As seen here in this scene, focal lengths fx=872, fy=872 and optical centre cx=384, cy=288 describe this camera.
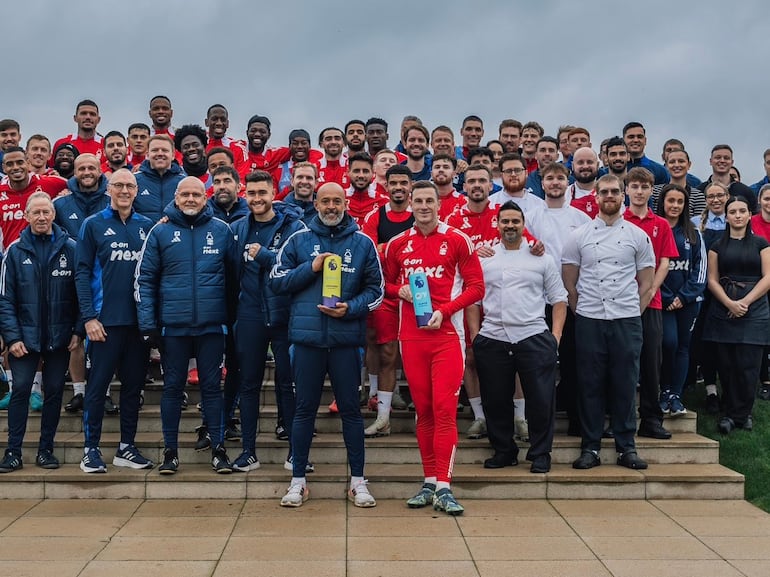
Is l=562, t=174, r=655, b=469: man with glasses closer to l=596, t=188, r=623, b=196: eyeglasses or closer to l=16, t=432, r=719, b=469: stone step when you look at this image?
l=596, t=188, r=623, b=196: eyeglasses

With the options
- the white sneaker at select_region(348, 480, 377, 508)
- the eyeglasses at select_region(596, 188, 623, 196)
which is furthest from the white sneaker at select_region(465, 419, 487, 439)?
the eyeglasses at select_region(596, 188, 623, 196)

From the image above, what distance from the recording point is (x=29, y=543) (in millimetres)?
5215

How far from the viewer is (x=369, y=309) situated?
233 inches

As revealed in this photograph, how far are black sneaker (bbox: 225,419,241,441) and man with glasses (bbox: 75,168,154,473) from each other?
0.65 m

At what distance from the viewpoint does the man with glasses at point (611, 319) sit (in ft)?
21.7

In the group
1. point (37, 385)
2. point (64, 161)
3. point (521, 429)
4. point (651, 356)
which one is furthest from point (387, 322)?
point (64, 161)

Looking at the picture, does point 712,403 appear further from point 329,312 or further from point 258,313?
point 258,313

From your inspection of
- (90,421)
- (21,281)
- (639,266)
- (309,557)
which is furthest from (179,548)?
(639,266)

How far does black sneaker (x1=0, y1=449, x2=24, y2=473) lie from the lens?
253 inches

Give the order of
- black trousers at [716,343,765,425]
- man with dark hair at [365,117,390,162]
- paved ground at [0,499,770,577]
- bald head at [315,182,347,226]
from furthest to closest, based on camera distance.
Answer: man with dark hair at [365,117,390,162], black trousers at [716,343,765,425], bald head at [315,182,347,226], paved ground at [0,499,770,577]

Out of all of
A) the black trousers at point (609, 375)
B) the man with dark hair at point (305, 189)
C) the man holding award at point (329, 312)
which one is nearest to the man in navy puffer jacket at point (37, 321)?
the man holding award at point (329, 312)

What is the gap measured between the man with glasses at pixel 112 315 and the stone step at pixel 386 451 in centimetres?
29

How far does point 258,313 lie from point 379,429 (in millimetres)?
1432

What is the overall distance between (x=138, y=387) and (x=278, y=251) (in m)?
1.52
